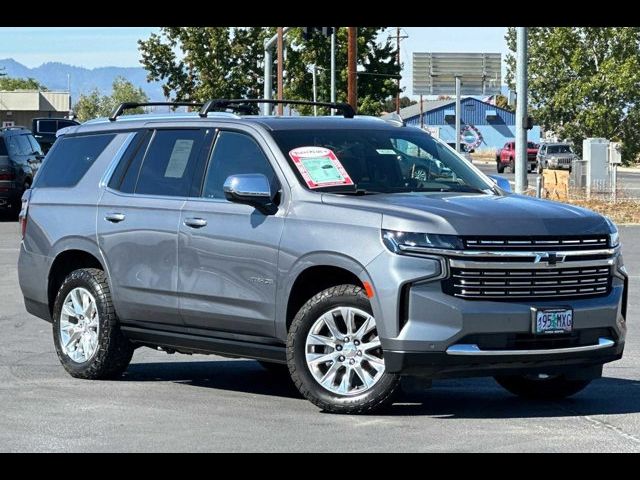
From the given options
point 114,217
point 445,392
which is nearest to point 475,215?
point 445,392

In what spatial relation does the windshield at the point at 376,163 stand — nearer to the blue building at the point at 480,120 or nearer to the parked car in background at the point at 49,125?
the parked car in background at the point at 49,125

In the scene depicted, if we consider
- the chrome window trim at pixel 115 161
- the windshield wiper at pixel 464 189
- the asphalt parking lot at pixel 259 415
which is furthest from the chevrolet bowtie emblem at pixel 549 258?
the chrome window trim at pixel 115 161

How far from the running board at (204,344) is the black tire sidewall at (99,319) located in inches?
5.3

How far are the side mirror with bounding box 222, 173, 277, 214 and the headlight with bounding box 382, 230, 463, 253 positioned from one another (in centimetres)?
108

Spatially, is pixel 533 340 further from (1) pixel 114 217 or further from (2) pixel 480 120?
(2) pixel 480 120

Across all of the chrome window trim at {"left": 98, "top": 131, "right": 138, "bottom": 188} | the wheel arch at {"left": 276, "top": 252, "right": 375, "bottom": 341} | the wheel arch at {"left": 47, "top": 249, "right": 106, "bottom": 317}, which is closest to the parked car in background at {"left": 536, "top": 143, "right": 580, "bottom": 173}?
the wheel arch at {"left": 47, "top": 249, "right": 106, "bottom": 317}

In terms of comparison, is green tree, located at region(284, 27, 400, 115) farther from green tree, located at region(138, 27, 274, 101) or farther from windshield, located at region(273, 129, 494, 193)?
windshield, located at region(273, 129, 494, 193)

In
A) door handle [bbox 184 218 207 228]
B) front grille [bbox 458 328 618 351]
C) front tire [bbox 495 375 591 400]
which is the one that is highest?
door handle [bbox 184 218 207 228]

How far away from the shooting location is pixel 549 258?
27.3ft

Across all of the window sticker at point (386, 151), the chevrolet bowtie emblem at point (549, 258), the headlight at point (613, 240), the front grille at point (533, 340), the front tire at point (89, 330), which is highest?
the window sticker at point (386, 151)

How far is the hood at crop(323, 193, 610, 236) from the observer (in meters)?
8.20

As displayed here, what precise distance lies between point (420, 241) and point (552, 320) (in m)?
0.92

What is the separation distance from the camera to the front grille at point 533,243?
8.17m
